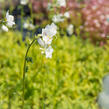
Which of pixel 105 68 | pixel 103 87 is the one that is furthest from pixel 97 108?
pixel 105 68

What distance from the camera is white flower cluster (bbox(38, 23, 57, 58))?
5.12ft

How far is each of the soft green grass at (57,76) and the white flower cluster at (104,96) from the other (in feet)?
0.30

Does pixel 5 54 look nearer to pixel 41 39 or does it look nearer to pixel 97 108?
pixel 97 108

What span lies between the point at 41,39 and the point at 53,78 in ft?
5.23

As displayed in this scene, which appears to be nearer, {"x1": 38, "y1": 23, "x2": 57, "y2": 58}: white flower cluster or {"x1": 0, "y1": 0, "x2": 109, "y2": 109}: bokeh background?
{"x1": 38, "y1": 23, "x2": 57, "y2": 58}: white flower cluster

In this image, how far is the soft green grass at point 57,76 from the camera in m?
2.75

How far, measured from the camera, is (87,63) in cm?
367

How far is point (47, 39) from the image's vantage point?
5.11ft

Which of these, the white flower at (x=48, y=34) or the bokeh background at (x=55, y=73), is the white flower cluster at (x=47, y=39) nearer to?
the white flower at (x=48, y=34)

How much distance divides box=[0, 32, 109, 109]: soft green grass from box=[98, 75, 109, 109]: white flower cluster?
0.09 metres

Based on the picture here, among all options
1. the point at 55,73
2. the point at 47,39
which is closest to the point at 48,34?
the point at 47,39

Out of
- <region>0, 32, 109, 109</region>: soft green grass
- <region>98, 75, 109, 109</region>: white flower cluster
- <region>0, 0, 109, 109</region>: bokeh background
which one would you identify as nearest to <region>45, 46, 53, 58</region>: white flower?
<region>0, 0, 109, 109</region>: bokeh background

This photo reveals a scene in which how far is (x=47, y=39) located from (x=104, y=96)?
1674 mm

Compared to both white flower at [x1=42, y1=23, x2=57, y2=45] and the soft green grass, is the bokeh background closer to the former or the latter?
the soft green grass
